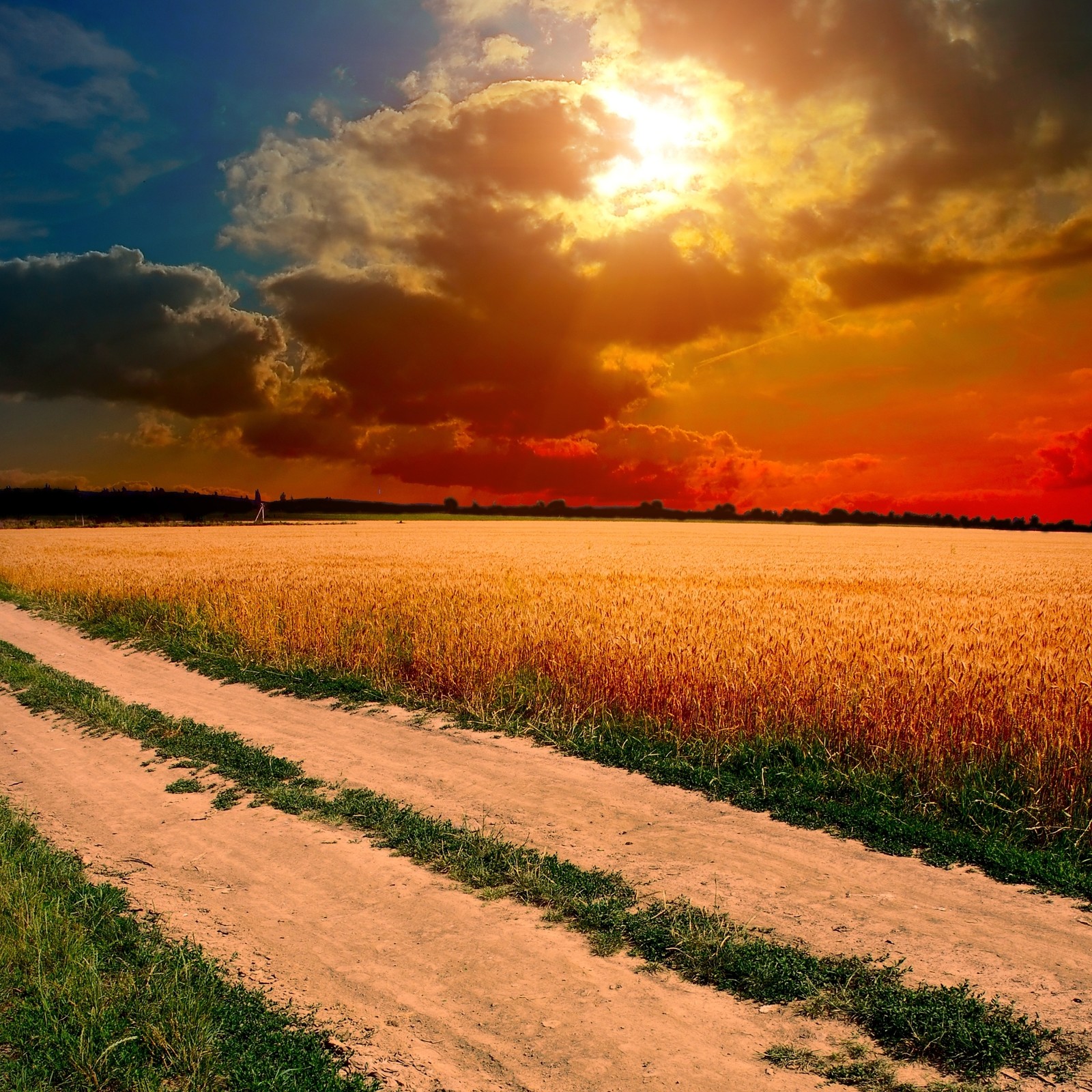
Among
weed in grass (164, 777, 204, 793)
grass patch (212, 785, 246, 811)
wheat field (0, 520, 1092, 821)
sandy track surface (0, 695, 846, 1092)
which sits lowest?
weed in grass (164, 777, 204, 793)

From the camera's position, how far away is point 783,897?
20.2ft

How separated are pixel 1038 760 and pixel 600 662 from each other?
19.6 feet

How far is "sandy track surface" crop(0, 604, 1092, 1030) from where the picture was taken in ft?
17.6

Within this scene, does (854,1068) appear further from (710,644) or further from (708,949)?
(710,644)

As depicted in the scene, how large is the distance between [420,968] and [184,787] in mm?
5185

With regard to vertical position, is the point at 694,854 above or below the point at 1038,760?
below

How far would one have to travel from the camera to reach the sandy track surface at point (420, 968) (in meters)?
4.23

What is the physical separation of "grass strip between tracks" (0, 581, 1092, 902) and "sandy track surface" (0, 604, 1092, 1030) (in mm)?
268

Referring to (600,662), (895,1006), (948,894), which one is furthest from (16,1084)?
(600,662)

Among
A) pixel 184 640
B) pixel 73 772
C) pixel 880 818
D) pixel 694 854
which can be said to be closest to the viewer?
pixel 694 854

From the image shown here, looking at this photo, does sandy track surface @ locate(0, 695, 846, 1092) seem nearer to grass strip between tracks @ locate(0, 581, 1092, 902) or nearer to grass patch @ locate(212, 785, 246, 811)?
grass patch @ locate(212, 785, 246, 811)

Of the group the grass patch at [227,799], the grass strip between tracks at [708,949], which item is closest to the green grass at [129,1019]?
the grass strip between tracks at [708,949]

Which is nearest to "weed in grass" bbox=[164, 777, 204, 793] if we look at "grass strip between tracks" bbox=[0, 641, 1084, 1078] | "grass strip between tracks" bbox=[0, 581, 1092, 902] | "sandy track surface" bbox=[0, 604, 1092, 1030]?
"grass strip between tracks" bbox=[0, 641, 1084, 1078]

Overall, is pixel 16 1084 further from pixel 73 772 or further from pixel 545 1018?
pixel 73 772
